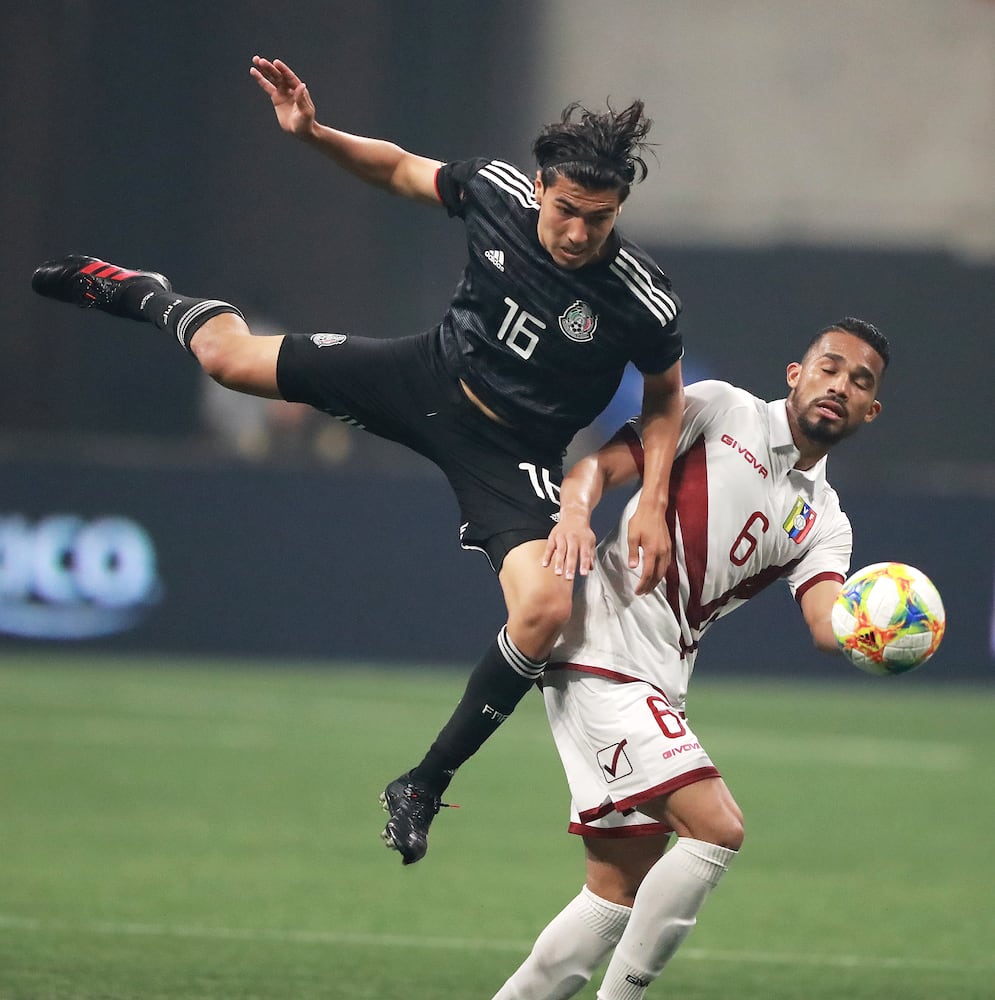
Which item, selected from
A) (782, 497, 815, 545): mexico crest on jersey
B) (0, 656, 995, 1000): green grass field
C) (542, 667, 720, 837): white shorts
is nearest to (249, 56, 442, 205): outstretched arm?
(782, 497, 815, 545): mexico crest on jersey

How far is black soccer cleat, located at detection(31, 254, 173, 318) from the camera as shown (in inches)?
203

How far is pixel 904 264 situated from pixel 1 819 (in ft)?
31.8

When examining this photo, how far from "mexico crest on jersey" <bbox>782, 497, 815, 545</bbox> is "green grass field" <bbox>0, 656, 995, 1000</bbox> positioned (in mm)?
1728

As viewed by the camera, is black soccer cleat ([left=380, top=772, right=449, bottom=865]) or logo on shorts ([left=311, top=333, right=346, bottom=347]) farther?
logo on shorts ([left=311, top=333, right=346, bottom=347])

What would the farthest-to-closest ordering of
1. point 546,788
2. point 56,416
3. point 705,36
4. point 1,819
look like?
point 705,36 < point 56,416 < point 546,788 < point 1,819

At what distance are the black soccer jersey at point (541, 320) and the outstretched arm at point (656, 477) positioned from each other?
7cm

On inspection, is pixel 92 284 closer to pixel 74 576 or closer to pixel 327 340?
pixel 327 340

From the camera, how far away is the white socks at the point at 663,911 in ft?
14.1

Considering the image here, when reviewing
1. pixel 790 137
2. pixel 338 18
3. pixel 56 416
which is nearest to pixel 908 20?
pixel 790 137

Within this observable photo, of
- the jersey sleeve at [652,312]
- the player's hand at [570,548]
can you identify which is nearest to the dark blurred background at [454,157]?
the jersey sleeve at [652,312]

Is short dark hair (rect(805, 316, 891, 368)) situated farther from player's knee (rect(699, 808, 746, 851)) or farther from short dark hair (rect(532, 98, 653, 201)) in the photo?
player's knee (rect(699, 808, 746, 851))

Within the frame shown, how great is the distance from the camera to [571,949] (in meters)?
4.64

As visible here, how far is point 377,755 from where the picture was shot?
32.7 ft

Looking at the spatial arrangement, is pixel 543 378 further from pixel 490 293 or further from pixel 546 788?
pixel 546 788
